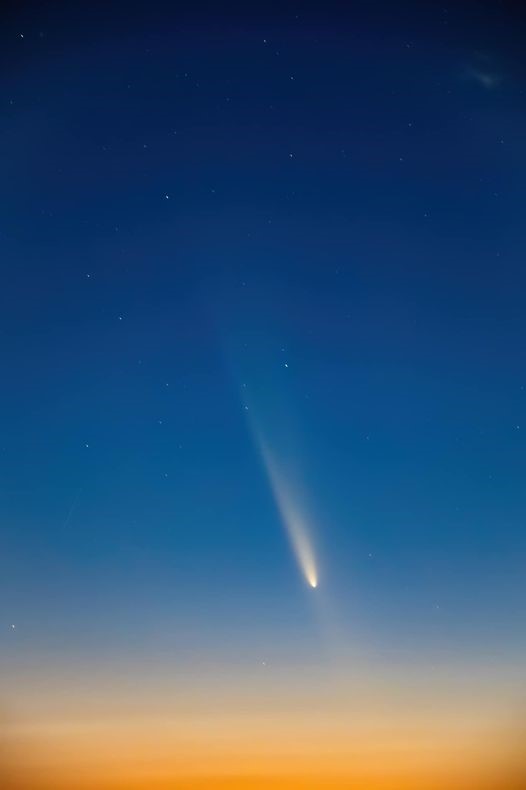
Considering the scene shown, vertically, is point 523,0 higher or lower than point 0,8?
lower

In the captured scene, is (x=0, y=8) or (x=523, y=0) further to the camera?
(x=0, y=8)
